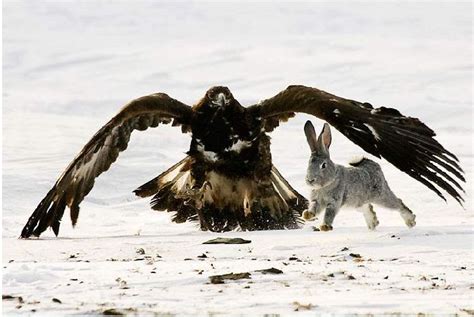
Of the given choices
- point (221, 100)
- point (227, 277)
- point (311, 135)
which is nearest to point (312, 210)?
point (311, 135)

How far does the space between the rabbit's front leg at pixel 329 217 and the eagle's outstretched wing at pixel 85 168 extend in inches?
74.3

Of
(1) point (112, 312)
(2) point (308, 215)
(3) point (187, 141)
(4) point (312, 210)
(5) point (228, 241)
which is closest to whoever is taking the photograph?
(1) point (112, 312)

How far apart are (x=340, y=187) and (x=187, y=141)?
8456mm

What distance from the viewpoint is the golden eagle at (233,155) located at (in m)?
9.69

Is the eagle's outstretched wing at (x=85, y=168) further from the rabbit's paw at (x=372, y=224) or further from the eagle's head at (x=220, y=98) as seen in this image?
the rabbit's paw at (x=372, y=224)

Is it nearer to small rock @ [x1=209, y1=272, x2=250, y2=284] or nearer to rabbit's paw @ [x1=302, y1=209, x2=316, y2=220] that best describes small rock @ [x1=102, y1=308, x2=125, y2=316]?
small rock @ [x1=209, y1=272, x2=250, y2=284]

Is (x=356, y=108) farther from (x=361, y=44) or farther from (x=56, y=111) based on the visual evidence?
(x=361, y=44)

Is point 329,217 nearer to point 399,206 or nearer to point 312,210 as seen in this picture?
point 312,210

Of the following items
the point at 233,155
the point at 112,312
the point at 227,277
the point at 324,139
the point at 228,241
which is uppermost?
the point at 324,139

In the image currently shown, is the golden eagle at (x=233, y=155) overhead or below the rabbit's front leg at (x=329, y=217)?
overhead

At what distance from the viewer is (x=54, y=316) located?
5.46 meters

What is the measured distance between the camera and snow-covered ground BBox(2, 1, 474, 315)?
625 centimetres

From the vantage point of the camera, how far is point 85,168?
9.77 m

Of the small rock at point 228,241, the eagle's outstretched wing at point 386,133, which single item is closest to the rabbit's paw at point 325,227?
the eagle's outstretched wing at point 386,133
